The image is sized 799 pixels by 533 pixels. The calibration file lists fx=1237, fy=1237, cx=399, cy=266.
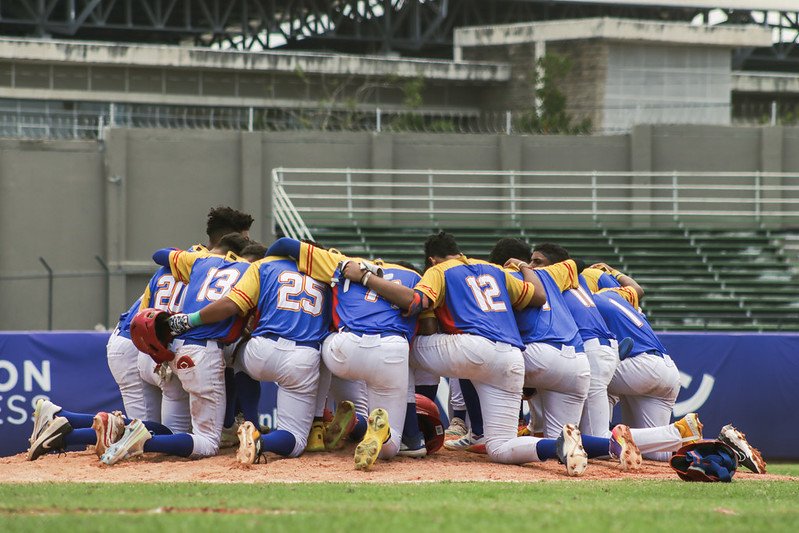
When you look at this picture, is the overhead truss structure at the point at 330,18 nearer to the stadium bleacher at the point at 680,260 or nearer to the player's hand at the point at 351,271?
the stadium bleacher at the point at 680,260

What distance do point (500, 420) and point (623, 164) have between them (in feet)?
59.1

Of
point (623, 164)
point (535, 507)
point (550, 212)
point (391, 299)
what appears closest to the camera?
point (535, 507)

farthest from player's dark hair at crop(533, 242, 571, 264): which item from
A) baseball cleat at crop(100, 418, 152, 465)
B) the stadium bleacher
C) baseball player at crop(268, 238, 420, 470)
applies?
the stadium bleacher

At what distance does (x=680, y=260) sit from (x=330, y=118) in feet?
38.3

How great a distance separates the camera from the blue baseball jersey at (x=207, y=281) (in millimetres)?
10148

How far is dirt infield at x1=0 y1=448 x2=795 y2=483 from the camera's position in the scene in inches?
361

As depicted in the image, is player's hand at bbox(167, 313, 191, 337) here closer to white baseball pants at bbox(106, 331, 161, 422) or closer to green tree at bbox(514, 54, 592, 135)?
white baseball pants at bbox(106, 331, 161, 422)

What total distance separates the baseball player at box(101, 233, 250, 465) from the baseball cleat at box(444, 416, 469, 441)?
8.68ft

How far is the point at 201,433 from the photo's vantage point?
33.7 ft

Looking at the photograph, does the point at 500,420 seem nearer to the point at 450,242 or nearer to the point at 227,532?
the point at 450,242

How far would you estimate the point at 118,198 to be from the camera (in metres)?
24.8

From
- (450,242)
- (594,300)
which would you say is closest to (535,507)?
(450,242)

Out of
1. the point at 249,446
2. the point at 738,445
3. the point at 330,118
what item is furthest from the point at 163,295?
the point at 330,118

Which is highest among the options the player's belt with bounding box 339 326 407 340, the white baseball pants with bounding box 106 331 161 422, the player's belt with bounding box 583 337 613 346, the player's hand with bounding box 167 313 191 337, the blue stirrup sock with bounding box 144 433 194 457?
the player's hand with bounding box 167 313 191 337
